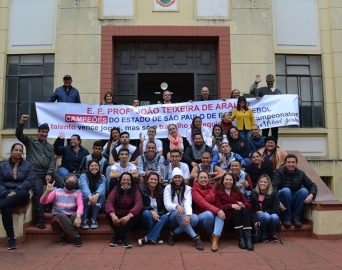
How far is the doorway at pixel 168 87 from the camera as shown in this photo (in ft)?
38.3

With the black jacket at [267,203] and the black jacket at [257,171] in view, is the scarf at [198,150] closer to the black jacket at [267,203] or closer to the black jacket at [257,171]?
the black jacket at [257,171]

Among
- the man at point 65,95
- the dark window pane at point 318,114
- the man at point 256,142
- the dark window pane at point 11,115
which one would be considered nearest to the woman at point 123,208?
the man at point 256,142

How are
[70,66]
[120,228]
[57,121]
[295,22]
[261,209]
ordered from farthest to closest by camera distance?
[295,22] → [70,66] → [57,121] → [261,209] → [120,228]

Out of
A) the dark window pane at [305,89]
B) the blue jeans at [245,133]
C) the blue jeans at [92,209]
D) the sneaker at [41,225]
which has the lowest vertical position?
the sneaker at [41,225]

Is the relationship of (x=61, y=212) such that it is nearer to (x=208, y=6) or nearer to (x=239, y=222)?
(x=239, y=222)

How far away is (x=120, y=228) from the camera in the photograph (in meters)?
6.02

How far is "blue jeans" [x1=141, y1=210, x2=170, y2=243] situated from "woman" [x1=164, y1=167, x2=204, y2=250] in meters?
0.13

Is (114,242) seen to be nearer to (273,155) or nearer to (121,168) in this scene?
(121,168)

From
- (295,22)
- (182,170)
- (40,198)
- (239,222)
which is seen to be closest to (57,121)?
(40,198)

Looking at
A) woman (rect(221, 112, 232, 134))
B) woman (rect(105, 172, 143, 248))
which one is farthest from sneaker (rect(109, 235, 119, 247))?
woman (rect(221, 112, 232, 134))

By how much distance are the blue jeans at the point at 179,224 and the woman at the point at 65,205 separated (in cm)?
157

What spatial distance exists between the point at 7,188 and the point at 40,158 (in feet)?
3.42

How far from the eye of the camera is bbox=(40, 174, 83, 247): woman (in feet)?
20.1

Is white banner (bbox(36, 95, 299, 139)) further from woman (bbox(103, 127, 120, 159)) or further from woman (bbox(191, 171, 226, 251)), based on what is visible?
woman (bbox(191, 171, 226, 251))
